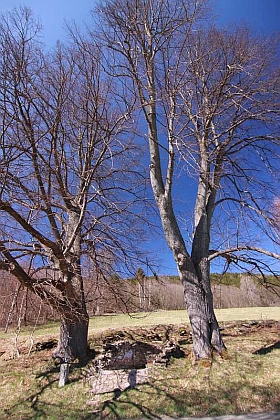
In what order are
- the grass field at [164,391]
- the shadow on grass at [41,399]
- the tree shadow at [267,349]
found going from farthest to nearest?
the tree shadow at [267,349] < the shadow on grass at [41,399] < the grass field at [164,391]

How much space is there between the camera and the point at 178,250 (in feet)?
20.0

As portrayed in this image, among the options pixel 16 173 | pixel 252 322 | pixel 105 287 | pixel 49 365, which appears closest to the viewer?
pixel 16 173

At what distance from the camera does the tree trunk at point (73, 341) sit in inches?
234

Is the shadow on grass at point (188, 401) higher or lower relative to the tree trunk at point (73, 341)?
lower

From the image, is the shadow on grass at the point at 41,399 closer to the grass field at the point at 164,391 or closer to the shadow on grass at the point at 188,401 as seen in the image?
the grass field at the point at 164,391

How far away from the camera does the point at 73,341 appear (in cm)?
607

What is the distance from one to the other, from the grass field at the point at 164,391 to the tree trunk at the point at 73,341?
11.4 inches

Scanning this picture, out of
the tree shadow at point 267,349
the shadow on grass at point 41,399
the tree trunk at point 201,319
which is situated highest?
the tree trunk at point 201,319

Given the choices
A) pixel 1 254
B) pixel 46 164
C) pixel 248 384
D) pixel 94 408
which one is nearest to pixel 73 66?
pixel 46 164

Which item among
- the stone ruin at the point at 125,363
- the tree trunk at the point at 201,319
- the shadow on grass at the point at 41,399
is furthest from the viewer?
the tree trunk at the point at 201,319

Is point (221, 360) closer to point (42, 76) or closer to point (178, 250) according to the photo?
point (178, 250)

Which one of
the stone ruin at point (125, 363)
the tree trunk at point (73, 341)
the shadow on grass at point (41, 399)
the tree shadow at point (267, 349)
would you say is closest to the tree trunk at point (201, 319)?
the stone ruin at point (125, 363)

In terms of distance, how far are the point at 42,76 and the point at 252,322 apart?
819 cm

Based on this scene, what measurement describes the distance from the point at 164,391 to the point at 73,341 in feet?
7.25
